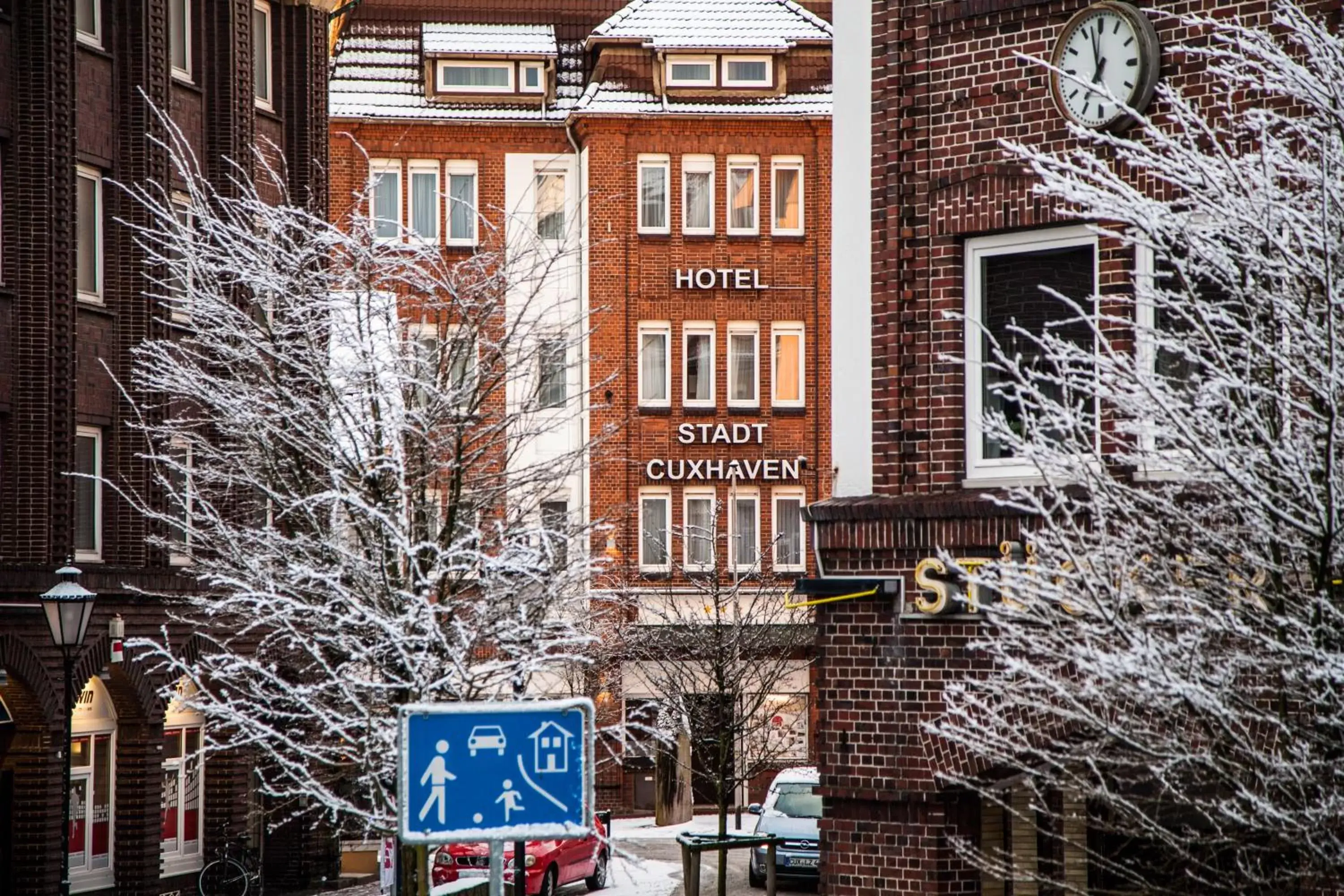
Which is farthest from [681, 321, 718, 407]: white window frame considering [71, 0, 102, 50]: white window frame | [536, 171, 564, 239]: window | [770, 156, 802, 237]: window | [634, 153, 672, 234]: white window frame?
[71, 0, 102, 50]: white window frame

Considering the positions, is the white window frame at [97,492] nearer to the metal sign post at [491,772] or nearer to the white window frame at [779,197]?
the white window frame at [779,197]

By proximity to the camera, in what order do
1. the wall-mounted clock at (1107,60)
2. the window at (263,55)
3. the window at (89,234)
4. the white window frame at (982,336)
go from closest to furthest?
1. the wall-mounted clock at (1107,60)
2. the white window frame at (982,336)
3. the window at (89,234)
4. the window at (263,55)

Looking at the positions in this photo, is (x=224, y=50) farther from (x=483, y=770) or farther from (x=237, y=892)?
(x=483, y=770)

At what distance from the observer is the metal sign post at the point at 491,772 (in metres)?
6.80

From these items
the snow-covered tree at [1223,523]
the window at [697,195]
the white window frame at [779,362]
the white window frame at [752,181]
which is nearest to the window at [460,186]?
the window at [697,195]

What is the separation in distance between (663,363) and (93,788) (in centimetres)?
2057

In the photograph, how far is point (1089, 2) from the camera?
508 inches

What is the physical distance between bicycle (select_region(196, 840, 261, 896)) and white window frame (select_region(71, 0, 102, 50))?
39.9ft

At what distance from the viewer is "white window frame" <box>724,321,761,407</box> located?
157ft

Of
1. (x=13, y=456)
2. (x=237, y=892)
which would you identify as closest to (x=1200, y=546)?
(x=13, y=456)

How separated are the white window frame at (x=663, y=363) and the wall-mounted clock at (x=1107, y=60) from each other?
114 ft

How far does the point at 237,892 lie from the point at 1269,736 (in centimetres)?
2341

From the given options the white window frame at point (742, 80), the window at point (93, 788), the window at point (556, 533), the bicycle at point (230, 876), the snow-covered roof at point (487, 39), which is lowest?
the bicycle at point (230, 876)

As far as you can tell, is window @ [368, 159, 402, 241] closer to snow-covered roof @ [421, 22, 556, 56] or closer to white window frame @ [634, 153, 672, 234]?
snow-covered roof @ [421, 22, 556, 56]
